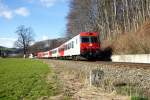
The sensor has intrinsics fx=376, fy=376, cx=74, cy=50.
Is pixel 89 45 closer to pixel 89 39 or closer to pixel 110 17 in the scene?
pixel 89 39

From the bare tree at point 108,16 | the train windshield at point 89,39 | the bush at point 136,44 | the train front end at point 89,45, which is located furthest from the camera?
the bare tree at point 108,16

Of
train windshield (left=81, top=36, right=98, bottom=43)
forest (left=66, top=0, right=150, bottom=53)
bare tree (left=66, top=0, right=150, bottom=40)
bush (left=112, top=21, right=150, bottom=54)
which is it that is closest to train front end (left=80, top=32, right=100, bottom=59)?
train windshield (left=81, top=36, right=98, bottom=43)

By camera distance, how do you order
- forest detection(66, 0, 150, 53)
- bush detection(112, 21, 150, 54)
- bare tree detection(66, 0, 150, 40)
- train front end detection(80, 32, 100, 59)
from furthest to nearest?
bare tree detection(66, 0, 150, 40) → forest detection(66, 0, 150, 53) → train front end detection(80, 32, 100, 59) → bush detection(112, 21, 150, 54)

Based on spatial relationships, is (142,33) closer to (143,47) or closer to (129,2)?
(143,47)

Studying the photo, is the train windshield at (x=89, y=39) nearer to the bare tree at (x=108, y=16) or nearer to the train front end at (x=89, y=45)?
the train front end at (x=89, y=45)

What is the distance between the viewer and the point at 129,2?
59406 millimetres

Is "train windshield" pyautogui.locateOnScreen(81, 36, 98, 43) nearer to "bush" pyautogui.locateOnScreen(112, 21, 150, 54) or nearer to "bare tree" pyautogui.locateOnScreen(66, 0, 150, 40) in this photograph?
"bush" pyautogui.locateOnScreen(112, 21, 150, 54)

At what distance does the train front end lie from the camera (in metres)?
39.7

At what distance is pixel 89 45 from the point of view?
40.2m

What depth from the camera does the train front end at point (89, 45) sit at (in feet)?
130

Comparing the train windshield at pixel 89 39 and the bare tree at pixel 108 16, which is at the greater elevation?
the bare tree at pixel 108 16

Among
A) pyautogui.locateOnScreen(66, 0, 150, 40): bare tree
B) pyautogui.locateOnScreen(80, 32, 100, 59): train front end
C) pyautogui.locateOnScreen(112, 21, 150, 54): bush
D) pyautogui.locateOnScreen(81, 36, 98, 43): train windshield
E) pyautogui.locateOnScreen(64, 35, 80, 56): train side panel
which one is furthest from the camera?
pyautogui.locateOnScreen(66, 0, 150, 40): bare tree

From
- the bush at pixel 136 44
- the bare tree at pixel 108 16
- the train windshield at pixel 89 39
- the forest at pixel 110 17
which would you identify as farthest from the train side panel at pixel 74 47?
the bare tree at pixel 108 16

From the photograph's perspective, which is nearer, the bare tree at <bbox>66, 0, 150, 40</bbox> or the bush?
the bush
